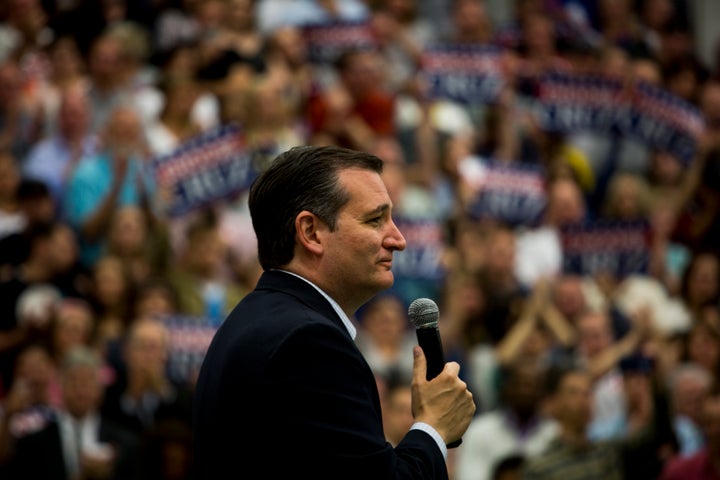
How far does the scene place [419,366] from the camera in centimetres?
325

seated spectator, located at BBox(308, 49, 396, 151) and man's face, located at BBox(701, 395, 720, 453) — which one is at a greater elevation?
seated spectator, located at BBox(308, 49, 396, 151)

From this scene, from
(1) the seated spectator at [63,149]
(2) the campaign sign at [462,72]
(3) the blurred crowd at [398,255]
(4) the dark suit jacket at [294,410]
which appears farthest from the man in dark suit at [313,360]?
(2) the campaign sign at [462,72]

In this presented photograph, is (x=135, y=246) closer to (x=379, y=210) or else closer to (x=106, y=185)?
(x=106, y=185)

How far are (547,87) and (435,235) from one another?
6.48 feet

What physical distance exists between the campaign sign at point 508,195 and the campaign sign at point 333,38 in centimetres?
147

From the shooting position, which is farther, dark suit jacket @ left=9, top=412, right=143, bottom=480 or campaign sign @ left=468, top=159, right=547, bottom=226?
campaign sign @ left=468, top=159, right=547, bottom=226

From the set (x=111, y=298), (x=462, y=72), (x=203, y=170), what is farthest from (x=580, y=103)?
(x=111, y=298)

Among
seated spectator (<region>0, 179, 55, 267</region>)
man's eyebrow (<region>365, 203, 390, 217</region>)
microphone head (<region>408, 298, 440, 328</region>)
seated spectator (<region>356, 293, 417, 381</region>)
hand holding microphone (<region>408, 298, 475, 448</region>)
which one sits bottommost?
seated spectator (<region>356, 293, 417, 381</region>)

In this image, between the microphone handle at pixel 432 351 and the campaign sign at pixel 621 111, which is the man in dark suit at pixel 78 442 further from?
the campaign sign at pixel 621 111

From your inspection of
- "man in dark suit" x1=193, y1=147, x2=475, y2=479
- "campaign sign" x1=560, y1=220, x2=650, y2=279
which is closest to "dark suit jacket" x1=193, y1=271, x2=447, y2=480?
"man in dark suit" x1=193, y1=147, x2=475, y2=479

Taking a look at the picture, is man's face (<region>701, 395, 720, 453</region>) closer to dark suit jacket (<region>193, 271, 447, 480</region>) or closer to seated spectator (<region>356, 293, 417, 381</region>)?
seated spectator (<region>356, 293, 417, 381</region>)

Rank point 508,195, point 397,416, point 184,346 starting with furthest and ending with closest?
point 508,195 < point 184,346 < point 397,416

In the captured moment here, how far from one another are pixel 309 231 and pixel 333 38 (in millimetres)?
8257

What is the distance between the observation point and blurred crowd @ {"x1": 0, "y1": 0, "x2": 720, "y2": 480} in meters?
7.79
